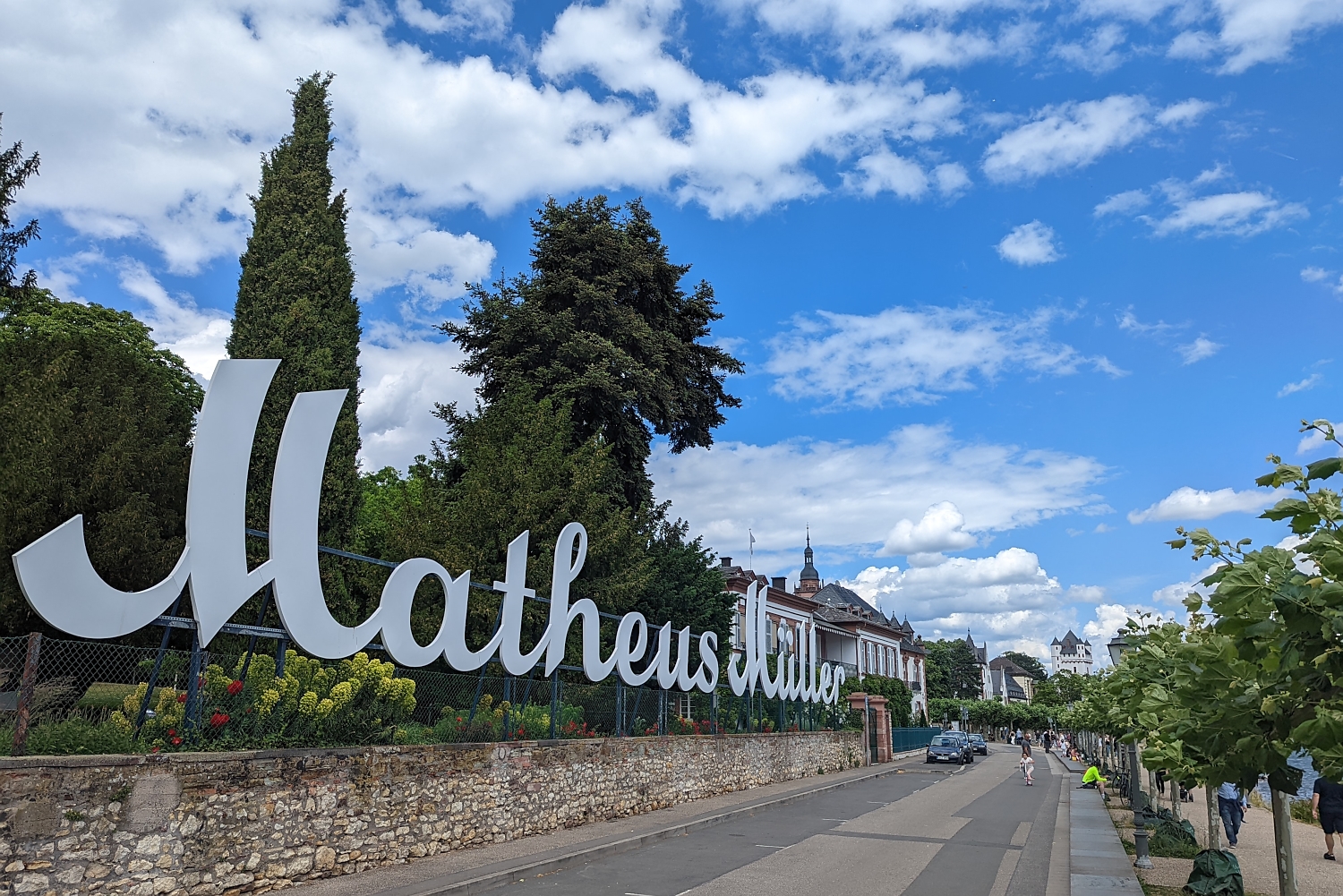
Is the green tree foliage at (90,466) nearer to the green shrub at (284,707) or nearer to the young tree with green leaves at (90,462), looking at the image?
the young tree with green leaves at (90,462)

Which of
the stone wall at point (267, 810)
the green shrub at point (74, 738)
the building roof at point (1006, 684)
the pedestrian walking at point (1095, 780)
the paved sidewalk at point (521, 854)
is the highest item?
the green shrub at point (74, 738)

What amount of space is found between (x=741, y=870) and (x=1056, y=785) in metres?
25.1

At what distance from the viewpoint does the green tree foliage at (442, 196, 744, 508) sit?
92.8ft

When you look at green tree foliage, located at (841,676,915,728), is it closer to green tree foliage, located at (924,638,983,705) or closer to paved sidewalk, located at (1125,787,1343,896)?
paved sidewalk, located at (1125,787,1343,896)

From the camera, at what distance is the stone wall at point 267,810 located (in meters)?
8.00

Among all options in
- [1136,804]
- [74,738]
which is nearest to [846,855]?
[1136,804]

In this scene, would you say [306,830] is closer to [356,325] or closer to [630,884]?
[630,884]

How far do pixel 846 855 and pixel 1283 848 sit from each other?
7.69 metres

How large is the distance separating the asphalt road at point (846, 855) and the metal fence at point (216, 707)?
2.81 meters

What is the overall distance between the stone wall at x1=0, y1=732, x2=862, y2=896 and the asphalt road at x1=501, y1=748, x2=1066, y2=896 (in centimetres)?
182

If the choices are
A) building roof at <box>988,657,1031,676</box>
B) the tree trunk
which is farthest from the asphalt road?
building roof at <box>988,657,1031,676</box>

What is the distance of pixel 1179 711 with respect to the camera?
6.47m

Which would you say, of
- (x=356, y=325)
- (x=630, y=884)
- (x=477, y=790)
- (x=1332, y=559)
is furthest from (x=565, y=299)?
(x=1332, y=559)

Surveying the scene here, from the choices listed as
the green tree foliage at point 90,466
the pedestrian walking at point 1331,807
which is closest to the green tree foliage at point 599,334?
the green tree foliage at point 90,466
